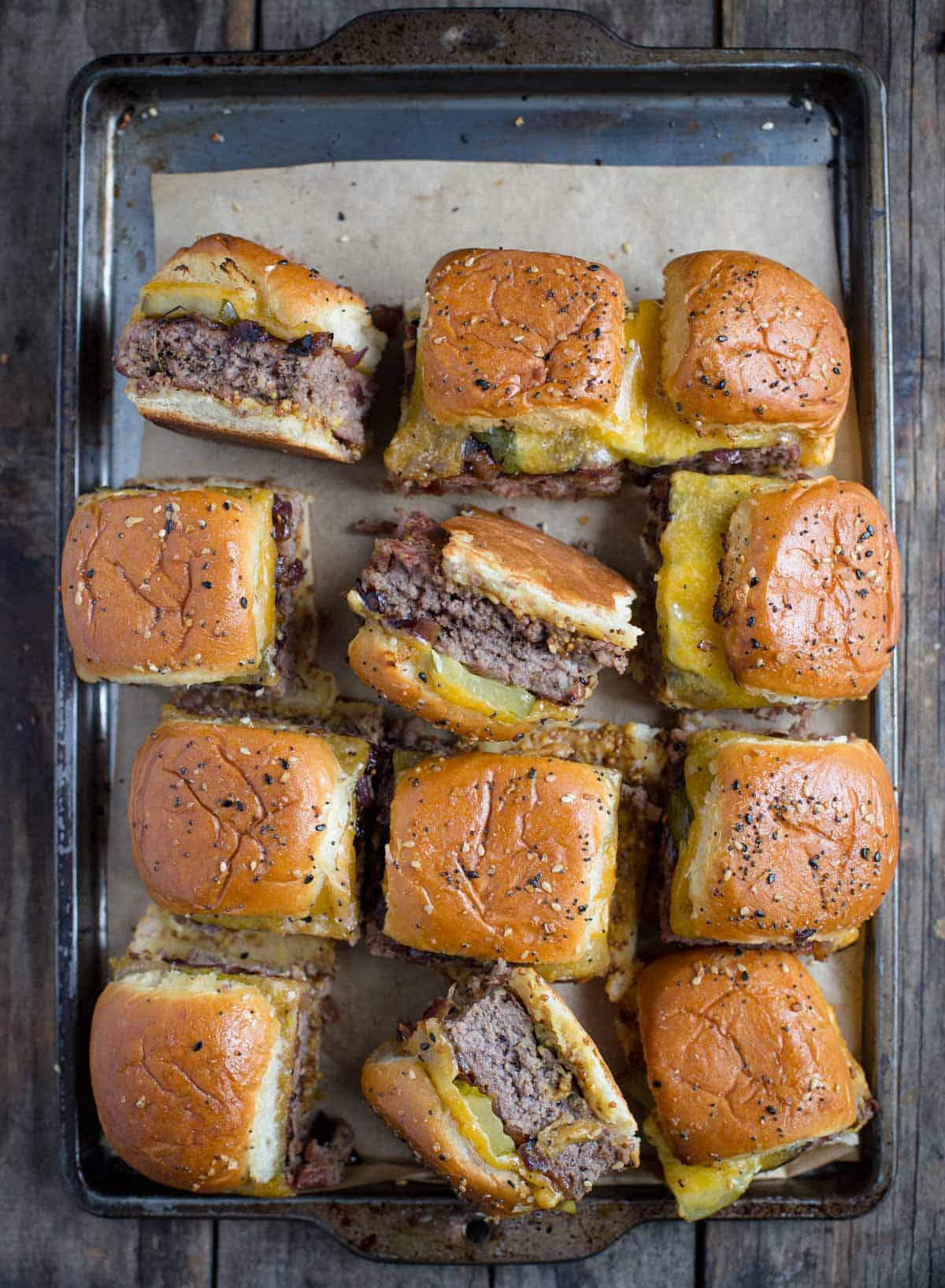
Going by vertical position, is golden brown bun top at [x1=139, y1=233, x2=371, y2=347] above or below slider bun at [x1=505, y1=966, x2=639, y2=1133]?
above

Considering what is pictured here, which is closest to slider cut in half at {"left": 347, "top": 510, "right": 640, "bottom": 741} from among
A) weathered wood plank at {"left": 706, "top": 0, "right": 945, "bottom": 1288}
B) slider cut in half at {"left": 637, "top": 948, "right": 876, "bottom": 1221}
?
slider cut in half at {"left": 637, "top": 948, "right": 876, "bottom": 1221}

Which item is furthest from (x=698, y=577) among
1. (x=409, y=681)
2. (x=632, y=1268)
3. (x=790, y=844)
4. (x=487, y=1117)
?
(x=632, y=1268)

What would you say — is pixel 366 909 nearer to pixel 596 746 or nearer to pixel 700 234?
pixel 596 746

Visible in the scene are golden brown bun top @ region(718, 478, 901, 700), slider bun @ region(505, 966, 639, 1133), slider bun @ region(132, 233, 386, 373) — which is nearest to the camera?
slider bun @ region(505, 966, 639, 1133)

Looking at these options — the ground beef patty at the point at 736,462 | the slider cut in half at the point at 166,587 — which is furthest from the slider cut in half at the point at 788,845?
the slider cut in half at the point at 166,587

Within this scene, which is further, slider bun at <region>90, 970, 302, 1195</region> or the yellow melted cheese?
the yellow melted cheese

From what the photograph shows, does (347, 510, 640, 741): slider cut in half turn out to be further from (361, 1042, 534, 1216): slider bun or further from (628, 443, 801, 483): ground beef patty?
(361, 1042, 534, 1216): slider bun
